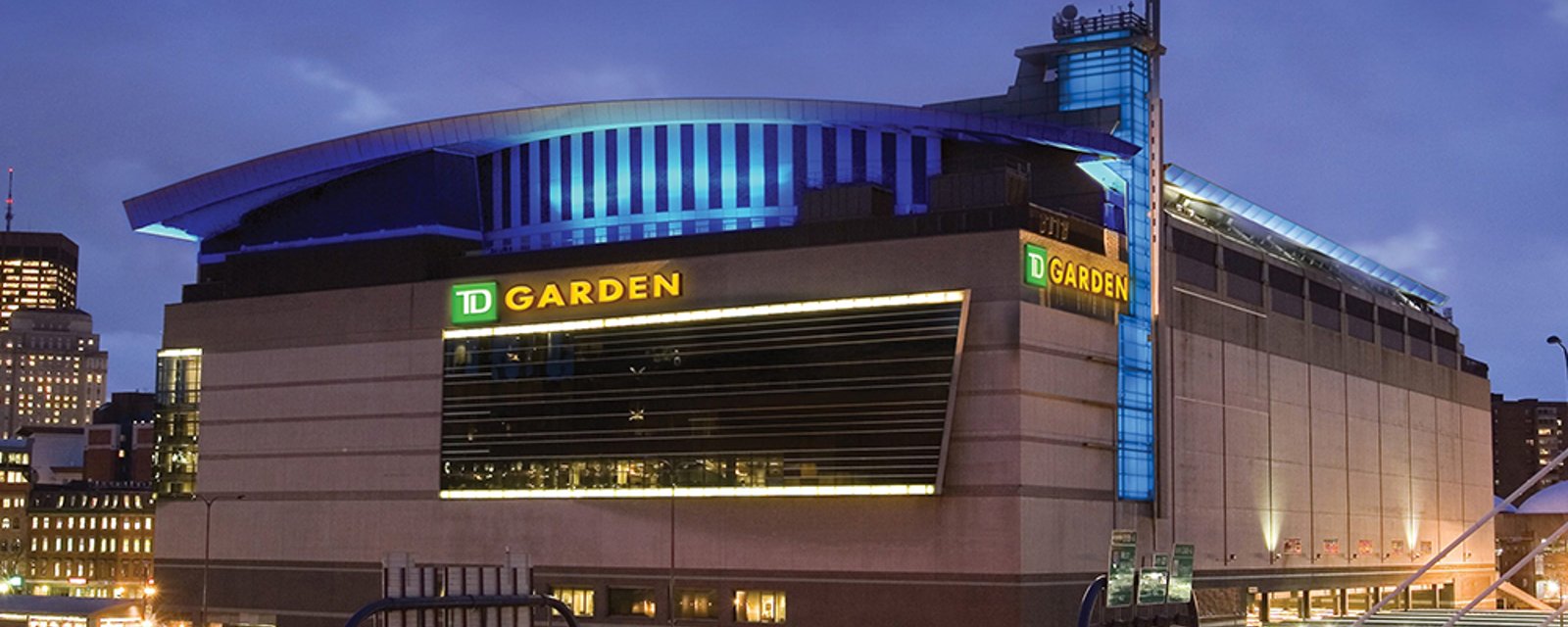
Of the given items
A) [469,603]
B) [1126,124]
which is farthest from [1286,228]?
[469,603]

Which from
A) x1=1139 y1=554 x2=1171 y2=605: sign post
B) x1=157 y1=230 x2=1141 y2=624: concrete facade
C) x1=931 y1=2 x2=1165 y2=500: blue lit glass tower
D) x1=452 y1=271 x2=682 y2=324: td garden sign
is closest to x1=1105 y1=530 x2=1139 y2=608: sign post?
x1=1139 y1=554 x2=1171 y2=605: sign post

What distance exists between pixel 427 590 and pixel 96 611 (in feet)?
213

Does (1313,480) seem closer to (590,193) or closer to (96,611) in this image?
(590,193)

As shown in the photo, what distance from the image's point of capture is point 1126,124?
99000 millimetres

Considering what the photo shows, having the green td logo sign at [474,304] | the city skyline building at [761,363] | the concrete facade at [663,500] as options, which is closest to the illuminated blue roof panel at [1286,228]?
the city skyline building at [761,363]

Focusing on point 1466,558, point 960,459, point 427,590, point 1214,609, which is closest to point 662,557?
point 960,459

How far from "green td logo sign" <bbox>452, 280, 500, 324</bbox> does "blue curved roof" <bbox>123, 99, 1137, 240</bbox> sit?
8.50 m

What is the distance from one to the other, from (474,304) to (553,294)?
16.2 feet

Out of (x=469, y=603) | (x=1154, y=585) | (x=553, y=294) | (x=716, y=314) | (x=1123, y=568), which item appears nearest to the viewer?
(x=469, y=603)

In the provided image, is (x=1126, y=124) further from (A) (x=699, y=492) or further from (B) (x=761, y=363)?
(A) (x=699, y=492)

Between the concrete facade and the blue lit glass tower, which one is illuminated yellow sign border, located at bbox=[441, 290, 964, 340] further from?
the blue lit glass tower

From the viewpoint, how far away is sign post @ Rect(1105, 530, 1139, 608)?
2181 inches

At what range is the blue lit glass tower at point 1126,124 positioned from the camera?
9807 cm

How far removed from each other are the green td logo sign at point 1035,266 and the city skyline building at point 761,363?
16 centimetres
